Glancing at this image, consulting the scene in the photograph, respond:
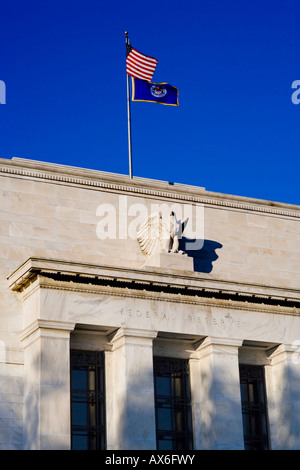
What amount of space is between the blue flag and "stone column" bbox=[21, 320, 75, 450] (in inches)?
451

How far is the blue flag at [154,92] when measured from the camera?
40.9 m

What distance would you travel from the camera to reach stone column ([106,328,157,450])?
33.2 m

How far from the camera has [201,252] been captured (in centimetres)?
3884

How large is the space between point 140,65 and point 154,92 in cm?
120

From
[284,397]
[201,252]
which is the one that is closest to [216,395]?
[284,397]

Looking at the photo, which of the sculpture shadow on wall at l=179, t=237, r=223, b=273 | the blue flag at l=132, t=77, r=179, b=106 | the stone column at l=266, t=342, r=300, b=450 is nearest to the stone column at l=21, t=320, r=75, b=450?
the sculpture shadow on wall at l=179, t=237, r=223, b=273

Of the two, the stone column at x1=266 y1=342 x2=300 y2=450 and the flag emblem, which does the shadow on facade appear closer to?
the stone column at x1=266 y1=342 x2=300 y2=450

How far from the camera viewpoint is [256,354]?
37.6 metres

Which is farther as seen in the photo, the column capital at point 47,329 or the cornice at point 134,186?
the cornice at point 134,186

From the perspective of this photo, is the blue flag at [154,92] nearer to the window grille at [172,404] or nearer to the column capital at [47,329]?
the window grille at [172,404]

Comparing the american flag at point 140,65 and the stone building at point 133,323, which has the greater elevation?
the american flag at point 140,65

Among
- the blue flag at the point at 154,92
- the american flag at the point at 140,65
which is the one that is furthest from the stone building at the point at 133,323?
the american flag at the point at 140,65

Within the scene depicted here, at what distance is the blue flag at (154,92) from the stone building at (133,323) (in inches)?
142
